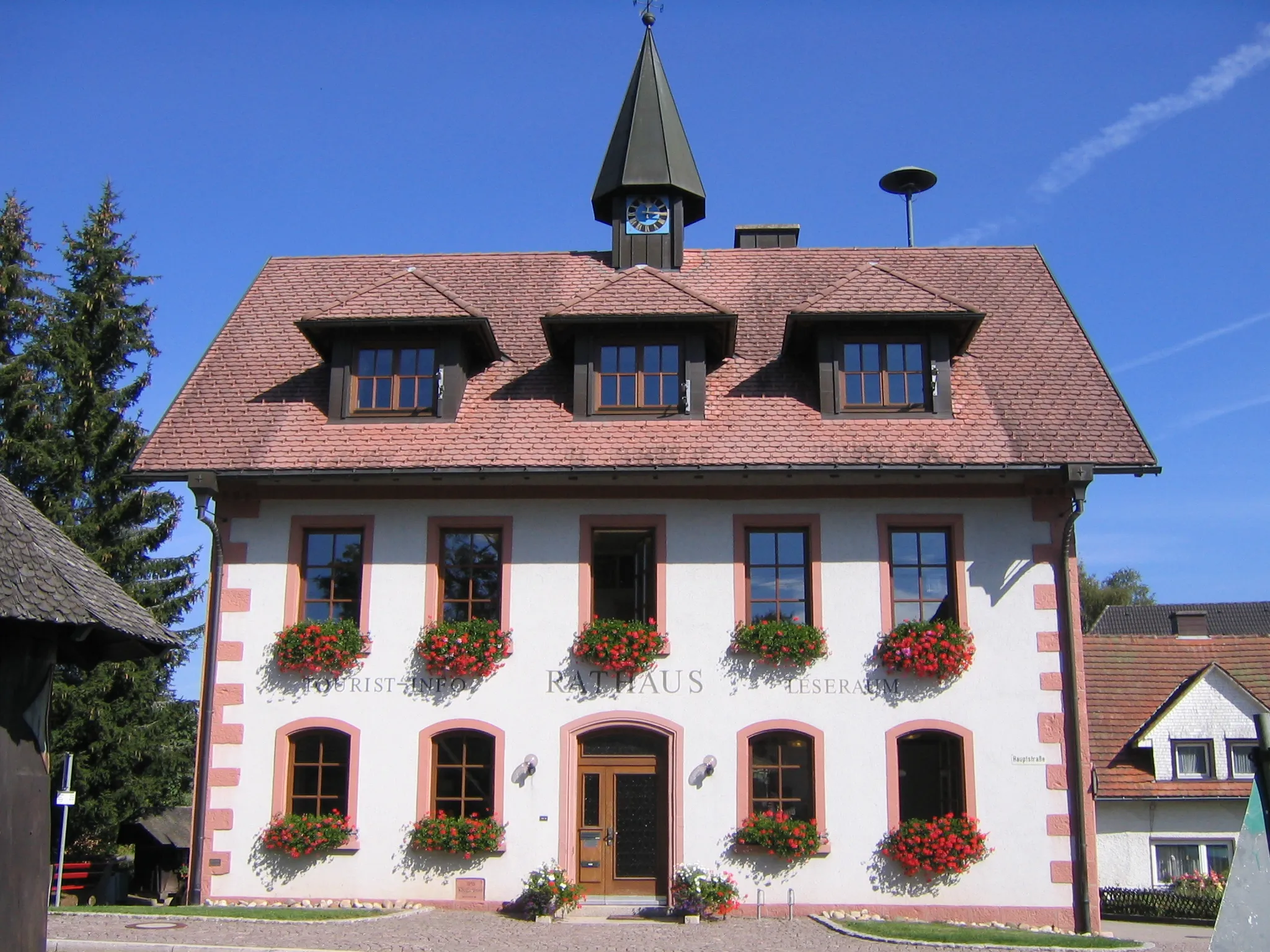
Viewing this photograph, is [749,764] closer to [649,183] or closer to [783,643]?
[783,643]

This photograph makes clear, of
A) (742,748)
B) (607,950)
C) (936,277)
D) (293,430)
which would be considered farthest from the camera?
(936,277)

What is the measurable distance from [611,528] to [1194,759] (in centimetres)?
1721

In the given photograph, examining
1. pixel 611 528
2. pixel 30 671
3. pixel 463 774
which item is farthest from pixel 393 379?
pixel 30 671

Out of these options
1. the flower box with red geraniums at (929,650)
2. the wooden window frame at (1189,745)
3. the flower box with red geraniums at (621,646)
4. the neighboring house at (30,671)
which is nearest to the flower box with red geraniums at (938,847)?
the flower box with red geraniums at (929,650)

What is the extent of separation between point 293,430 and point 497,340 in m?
3.46

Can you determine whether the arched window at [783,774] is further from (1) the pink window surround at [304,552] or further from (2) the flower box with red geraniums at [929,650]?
(1) the pink window surround at [304,552]

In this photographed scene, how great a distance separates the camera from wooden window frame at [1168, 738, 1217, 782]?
89.6 ft

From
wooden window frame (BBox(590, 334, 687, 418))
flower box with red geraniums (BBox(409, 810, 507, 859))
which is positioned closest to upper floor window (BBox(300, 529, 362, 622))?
flower box with red geraniums (BBox(409, 810, 507, 859))

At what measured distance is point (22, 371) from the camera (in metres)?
28.1

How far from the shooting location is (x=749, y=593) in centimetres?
1678

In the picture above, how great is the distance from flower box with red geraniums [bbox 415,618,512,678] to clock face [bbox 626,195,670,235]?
8.27 metres

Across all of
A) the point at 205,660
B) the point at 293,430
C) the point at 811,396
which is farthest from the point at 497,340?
the point at 205,660

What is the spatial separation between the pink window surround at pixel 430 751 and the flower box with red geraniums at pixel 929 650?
4997mm

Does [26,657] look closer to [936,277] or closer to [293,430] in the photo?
[293,430]
